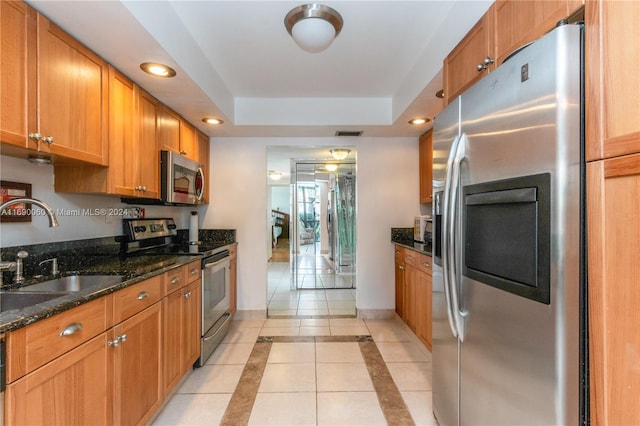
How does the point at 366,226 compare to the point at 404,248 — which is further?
the point at 366,226

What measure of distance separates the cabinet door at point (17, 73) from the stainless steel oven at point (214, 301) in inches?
57.0

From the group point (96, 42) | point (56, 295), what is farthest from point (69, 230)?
point (96, 42)

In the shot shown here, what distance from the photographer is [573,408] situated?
0.88 m

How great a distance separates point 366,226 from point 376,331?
47.2 inches

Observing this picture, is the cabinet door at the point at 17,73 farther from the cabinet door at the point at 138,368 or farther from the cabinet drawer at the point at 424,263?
the cabinet drawer at the point at 424,263

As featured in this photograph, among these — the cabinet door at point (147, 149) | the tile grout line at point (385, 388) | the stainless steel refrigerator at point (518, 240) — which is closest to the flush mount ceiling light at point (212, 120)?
the cabinet door at point (147, 149)

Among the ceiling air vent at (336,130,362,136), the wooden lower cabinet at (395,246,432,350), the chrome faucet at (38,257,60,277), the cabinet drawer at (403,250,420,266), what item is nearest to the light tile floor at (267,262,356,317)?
the wooden lower cabinet at (395,246,432,350)

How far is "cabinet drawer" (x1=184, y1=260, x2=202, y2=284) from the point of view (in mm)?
2229

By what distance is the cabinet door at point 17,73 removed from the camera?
1.23 metres

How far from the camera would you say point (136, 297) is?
62.2 inches

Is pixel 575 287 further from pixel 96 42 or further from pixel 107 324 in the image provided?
pixel 96 42

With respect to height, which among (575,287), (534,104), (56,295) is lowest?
(56,295)

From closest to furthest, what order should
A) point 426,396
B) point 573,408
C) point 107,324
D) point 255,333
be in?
point 573,408 < point 107,324 < point 426,396 < point 255,333

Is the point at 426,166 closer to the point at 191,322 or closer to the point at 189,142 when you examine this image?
the point at 189,142
